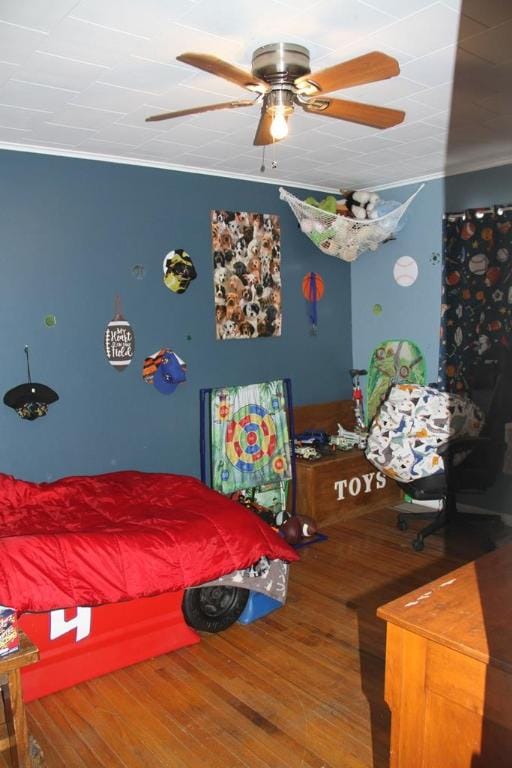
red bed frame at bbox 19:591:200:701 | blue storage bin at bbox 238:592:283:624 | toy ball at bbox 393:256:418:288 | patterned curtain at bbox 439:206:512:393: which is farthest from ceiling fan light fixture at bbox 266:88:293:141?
toy ball at bbox 393:256:418:288

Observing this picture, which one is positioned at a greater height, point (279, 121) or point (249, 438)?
point (279, 121)

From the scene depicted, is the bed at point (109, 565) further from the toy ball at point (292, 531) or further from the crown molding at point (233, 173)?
the crown molding at point (233, 173)

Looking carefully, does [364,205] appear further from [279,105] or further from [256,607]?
[256,607]

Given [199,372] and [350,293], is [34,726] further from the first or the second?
[350,293]

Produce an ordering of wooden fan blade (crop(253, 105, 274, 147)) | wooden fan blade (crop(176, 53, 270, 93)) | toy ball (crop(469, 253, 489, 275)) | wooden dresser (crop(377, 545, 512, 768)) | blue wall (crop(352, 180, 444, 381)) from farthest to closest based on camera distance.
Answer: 1. blue wall (crop(352, 180, 444, 381))
2. toy ball (crop(469, 253, 489, 275))
3. wooden fan blade (crop(253, 105, 274, 147))
4. wooden fan blade (crop(176, 53, 270, 93))
5. wooden dresser (crop(377, 545, 512, 768))

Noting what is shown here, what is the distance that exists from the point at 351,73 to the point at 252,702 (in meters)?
2.43

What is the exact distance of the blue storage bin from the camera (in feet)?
10.3

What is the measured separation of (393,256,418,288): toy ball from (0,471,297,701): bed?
8.44 feet

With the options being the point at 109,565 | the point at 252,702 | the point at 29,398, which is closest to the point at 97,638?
the point at 109,565

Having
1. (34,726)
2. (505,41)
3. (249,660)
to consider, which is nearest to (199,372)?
(249,660)

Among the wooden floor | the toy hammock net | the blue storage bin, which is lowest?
the wooden floor

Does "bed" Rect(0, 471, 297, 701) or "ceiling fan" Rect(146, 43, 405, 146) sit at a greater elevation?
"ceiling fan" Rect(146, 43, 405, 146)

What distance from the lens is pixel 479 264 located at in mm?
4316

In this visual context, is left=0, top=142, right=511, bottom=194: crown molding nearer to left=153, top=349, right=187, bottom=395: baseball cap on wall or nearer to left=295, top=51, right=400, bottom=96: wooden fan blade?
left=153, top=349, right=187, bottom=395: baseball cap on wall
